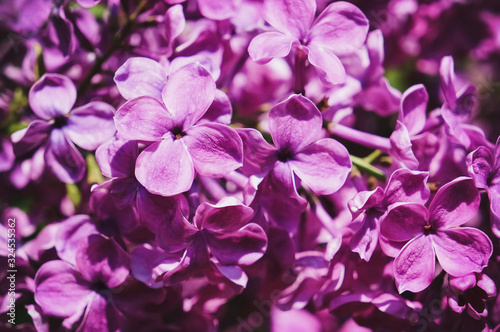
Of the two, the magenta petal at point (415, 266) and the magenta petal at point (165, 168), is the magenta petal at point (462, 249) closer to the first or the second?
the magenta petal at point (415, 266)

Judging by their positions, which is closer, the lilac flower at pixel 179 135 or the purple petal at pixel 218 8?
the lilac flower at pixel 179 135

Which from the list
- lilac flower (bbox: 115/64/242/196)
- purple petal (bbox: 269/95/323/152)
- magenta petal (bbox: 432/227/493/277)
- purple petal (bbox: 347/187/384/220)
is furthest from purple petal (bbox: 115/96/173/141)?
magenta petal (bbox: 432/227/493/277)

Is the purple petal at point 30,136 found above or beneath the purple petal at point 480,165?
above

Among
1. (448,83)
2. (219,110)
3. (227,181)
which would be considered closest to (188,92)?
(219,110)

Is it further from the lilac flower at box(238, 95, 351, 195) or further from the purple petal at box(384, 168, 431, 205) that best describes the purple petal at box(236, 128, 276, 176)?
the purple petal at box(384, 168, 431, 205)

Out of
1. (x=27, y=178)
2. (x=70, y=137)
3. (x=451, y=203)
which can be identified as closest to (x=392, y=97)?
(x=451, y=203)

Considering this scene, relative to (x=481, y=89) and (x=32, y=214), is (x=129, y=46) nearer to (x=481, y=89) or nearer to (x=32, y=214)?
(x=32, y=214)

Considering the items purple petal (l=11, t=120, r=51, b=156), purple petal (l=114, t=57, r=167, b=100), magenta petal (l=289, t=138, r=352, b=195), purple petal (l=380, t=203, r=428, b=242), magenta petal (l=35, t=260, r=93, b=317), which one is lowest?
magenta petal (l=35, t=260, r=93, b=317)

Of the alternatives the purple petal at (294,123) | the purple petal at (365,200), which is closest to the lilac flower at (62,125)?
the purple petal at (294,123)
